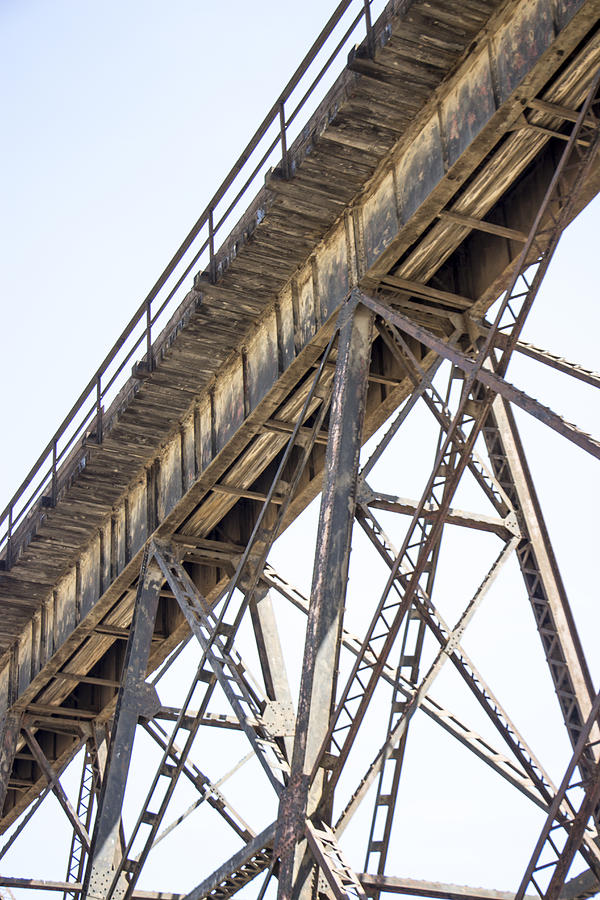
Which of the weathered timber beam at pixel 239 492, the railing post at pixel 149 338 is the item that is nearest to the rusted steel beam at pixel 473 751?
the weathered timber beam at pixel 239 492

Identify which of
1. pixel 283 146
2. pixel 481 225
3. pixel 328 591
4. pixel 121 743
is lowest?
pixel 328 591

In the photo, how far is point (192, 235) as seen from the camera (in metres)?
15.6

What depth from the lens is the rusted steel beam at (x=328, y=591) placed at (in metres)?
11.7

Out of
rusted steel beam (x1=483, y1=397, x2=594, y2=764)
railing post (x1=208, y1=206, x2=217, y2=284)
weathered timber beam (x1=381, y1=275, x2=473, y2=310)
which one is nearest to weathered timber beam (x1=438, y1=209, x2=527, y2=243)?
weathered timber beam (x1=381, y1=275, x2=473, y2=310)

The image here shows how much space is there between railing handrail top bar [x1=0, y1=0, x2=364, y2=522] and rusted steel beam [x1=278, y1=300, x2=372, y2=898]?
87.8 inches

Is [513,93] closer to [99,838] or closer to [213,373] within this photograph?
[213,373]

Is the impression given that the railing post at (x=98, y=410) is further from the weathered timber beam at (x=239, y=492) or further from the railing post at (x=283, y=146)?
the railing post at (x=283, y=146)

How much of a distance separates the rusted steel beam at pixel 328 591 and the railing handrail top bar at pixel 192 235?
223cm

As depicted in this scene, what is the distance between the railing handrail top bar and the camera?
42.9ft

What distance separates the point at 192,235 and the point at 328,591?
509 centimetres

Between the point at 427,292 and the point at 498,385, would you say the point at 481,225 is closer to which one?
the point at 427,292

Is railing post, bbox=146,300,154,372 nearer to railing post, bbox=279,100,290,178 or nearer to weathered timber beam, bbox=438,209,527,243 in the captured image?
railing post, bbox=279,100,290,178

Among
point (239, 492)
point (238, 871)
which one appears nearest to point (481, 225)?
point (239, 492)

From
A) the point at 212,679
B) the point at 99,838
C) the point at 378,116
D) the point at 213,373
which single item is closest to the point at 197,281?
the point at 213,373
